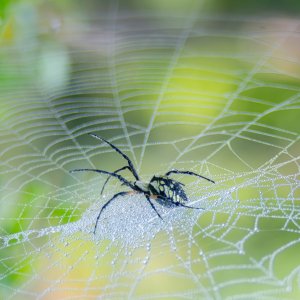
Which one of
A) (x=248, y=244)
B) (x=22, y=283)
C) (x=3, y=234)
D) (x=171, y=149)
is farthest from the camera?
(x=171, y=149)

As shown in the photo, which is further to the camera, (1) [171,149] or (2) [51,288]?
(1) [171,149]

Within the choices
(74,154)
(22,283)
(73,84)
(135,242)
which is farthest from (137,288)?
(73,84)

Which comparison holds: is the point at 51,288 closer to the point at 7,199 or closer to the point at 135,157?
the point at 7,199

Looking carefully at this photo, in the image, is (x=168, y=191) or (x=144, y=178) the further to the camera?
(x=144, y=178)

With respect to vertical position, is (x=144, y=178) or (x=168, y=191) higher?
(x=144, y=178)
